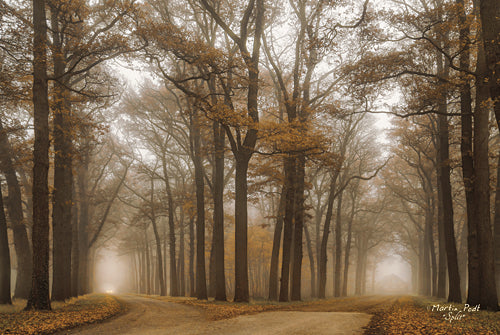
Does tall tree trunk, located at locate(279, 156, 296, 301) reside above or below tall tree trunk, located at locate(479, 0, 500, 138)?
below

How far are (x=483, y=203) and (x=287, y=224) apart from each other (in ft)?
27.1

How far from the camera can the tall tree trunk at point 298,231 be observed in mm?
17203

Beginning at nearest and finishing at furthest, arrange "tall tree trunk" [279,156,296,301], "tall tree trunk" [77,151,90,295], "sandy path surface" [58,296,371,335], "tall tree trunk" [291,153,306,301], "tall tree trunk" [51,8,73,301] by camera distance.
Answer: "sandy path surface" [58,296,371,335], "tall tree trunk" [51,8,73,301], "tall tree trunk" [279,156,296,301], "tall tree trunk" [291,153,306,301], "tall tree trunk" [77,151,90,295]

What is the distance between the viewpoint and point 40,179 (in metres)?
10.3

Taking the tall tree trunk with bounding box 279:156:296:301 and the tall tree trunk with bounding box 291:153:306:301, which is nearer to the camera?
the tall tree trunk with bounding box 279:156:296:301

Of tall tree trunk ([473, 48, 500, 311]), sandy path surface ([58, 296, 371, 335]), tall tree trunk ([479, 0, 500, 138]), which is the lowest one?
sandy path surface ([58, 296, 371, 335])

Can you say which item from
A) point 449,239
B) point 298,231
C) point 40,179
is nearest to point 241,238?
point 298,231

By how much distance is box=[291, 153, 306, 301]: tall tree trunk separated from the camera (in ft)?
56.4

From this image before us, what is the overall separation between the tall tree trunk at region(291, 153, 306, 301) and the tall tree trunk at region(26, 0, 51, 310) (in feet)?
34.2

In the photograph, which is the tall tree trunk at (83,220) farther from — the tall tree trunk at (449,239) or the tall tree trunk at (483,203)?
the tall tree trunk at (483,203)

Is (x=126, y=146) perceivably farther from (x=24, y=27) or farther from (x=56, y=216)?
(x=24, y=27)

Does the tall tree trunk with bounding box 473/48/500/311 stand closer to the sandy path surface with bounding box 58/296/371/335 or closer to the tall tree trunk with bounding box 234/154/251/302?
the sandy path surface with bounding box 58/296/371/335

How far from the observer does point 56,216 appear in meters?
14.1

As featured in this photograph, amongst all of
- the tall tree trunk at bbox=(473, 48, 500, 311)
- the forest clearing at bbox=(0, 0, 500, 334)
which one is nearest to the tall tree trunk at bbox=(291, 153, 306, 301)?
the forest clearing at bbox=(0, 0, 500, 334)
